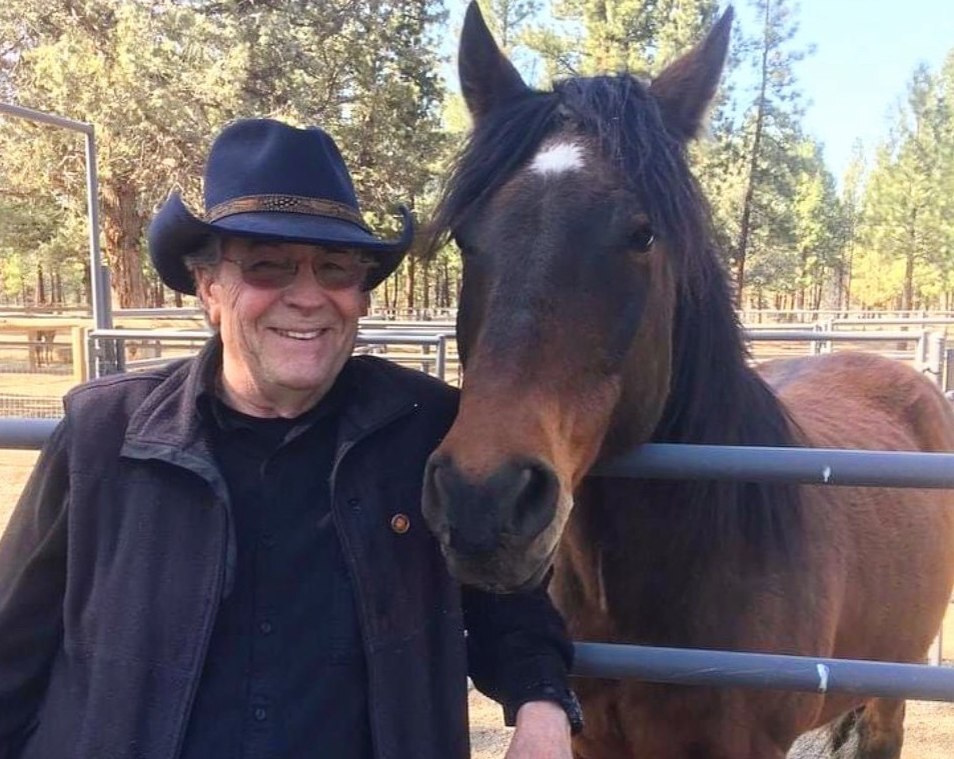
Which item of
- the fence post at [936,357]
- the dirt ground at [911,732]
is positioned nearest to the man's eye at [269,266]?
the dirt ground at [911,732]

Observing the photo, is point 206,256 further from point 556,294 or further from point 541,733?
point 541,733

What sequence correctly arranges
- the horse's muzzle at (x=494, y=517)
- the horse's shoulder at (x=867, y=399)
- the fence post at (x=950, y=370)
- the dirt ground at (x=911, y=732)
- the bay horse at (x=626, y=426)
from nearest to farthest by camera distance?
the horse's muzzle at (x=494, y=517) < the bay horse at (x=626, y=426) < the horse's shoulder at (x=867, y=399) < the dirt ground at (x=911, y=732) < the fence post at (x=950, y=370)

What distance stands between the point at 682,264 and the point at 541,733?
1.01 m

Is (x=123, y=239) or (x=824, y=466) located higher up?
(x=123, y=239)

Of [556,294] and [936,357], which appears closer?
[556,294]

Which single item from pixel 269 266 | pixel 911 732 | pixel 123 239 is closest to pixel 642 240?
pixel 269 266

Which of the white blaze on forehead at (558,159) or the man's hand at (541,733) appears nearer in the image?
the man's hand at (541,733)

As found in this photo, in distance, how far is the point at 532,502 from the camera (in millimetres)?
1521

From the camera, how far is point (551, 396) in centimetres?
165

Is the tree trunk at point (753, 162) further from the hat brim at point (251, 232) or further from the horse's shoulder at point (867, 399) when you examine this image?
the hat brim at point (251, 232)

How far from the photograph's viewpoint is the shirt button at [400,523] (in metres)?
1.66

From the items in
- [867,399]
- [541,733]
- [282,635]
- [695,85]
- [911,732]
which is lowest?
[911,732]

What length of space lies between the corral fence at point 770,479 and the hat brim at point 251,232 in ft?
1.35

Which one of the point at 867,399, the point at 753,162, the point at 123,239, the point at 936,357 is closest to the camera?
the point at 867,399
